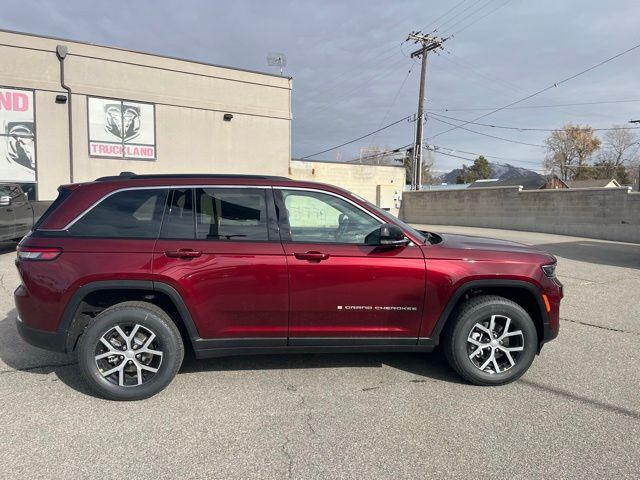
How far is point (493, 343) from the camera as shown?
369 cm

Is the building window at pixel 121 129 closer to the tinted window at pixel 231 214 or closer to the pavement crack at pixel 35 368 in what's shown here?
the pavement crack at pixel 35 368

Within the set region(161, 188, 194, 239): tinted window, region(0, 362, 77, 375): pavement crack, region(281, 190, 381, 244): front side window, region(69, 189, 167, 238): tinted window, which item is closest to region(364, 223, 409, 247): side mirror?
region(281, 190, 381, 244): front side window

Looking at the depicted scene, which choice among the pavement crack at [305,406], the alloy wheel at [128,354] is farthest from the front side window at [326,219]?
the alloy wheel at [128,354]

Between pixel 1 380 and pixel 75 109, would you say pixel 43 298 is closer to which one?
pixel 1 380

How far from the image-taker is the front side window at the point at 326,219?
3.68 meters

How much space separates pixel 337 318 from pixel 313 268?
1.53 feet

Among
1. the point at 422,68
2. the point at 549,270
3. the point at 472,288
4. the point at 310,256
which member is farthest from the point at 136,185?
the point at 422,68

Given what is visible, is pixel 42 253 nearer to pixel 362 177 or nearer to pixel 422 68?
pixel 362 177

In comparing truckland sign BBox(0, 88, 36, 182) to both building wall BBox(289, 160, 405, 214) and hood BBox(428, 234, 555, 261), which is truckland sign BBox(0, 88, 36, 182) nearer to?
building wall BBox(289, 160, 405, 214)

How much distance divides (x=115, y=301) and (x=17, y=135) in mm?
14916

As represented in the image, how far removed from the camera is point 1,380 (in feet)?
12.3

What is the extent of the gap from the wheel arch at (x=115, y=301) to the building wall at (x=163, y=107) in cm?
1437

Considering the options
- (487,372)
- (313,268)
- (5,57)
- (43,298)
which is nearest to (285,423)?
(313,268)

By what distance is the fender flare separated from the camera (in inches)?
142
